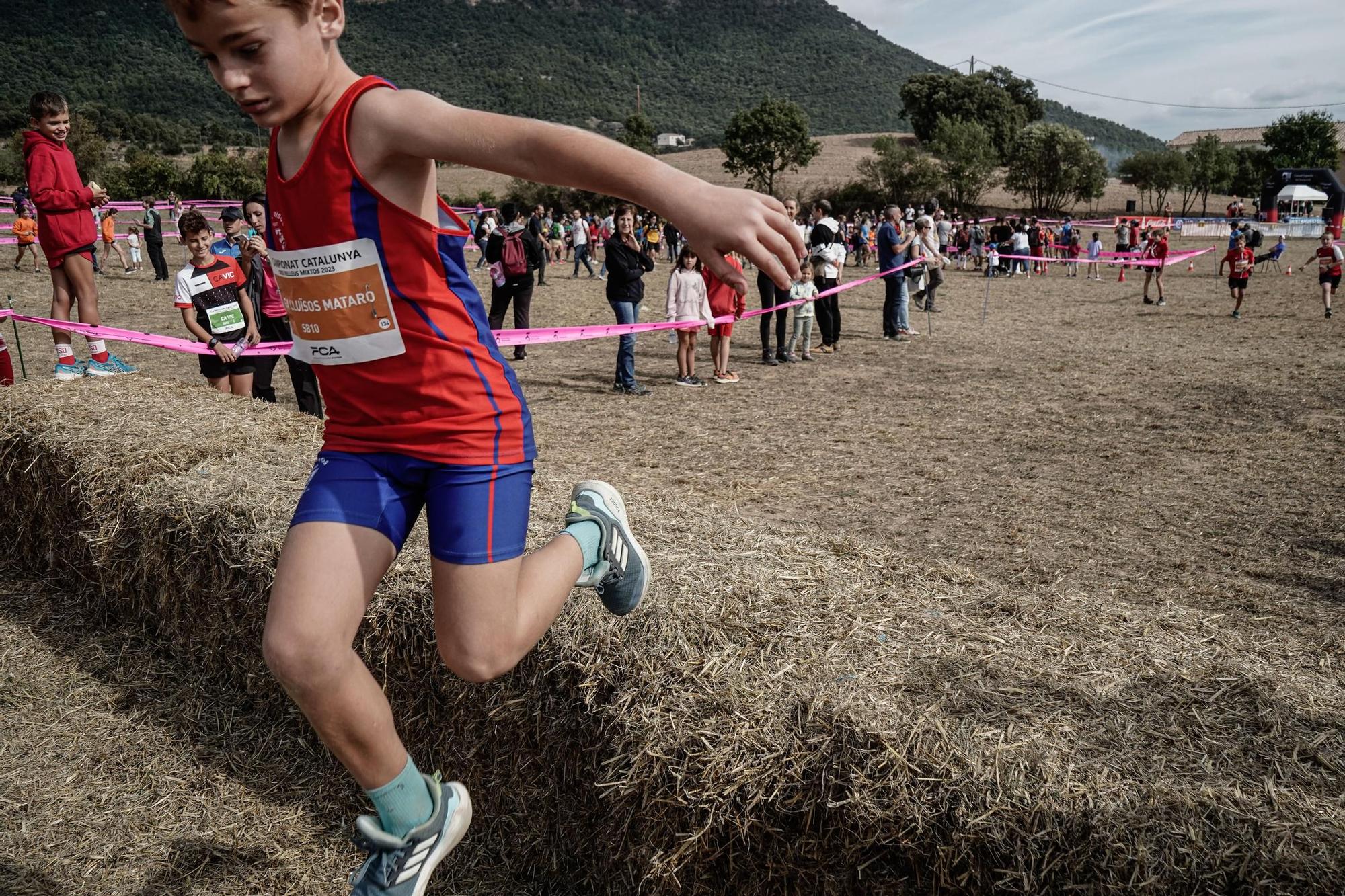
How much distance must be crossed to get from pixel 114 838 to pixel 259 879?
24.7 inches

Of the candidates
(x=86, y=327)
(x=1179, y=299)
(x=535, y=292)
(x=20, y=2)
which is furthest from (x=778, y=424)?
(x=20, y=2)

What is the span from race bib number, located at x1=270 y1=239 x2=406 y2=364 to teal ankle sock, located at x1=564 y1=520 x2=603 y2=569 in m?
0.86

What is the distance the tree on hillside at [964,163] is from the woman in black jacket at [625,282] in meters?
52.8

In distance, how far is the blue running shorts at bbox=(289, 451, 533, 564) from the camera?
2.15 m

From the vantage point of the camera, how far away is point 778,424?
9.91m

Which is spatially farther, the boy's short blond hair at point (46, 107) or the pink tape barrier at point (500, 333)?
the pink tape barrier at point (500, 333)

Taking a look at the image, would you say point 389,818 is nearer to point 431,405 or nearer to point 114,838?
point 431,405

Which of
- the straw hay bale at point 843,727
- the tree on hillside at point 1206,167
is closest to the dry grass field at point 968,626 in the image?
the straw hay bale at point 843,727

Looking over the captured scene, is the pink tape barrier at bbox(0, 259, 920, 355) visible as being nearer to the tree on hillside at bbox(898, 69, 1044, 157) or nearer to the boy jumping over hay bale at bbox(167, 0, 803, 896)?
the boy jumping over hay bale at bbox(167, 0, 803, 896)

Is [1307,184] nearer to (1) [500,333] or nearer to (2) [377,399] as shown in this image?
(1) [500,333]

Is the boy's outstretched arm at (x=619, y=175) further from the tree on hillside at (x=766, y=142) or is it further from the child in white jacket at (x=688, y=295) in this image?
the tree on hillside at (x=766, y=142)

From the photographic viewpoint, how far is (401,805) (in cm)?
221

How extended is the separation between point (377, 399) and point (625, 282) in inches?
369

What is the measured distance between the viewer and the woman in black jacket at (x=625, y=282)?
11.3 metres
